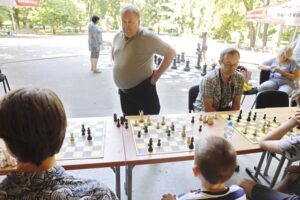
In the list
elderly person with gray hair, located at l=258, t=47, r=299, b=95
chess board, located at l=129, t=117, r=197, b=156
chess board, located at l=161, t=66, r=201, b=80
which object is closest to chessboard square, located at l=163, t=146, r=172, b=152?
chess board, located at l=129, t=117, r=197, b=156

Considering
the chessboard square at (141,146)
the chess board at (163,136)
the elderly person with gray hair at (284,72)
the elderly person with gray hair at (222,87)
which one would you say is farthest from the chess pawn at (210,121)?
the elderly person with gray hair at (284,72)

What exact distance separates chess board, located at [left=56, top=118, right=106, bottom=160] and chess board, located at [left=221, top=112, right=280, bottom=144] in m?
1.02

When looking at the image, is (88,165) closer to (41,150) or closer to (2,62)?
(41,150)

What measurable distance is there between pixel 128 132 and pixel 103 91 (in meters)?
3.23

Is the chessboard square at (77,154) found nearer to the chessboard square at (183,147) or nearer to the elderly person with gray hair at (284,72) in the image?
the chessboard square at (183,147)

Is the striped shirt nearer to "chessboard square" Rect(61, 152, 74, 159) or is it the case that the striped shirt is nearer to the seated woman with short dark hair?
"chessboard square" Rect(61, 152, 74, 159)

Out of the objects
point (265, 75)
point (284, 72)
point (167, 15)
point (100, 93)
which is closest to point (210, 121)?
point (284, 72)

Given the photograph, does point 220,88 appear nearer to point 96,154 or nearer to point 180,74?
point 96,154

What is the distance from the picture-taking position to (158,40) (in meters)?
2.34

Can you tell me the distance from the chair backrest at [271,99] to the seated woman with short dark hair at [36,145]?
7.42 feet

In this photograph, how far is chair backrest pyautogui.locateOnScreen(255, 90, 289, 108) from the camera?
2.59 metres

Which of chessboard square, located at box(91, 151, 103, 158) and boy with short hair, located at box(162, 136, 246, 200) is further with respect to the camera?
chessboard square, located at box(91, 151, 103, 158)

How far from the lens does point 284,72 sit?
11.2 ft

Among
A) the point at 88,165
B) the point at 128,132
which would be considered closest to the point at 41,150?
the point at 88,165
